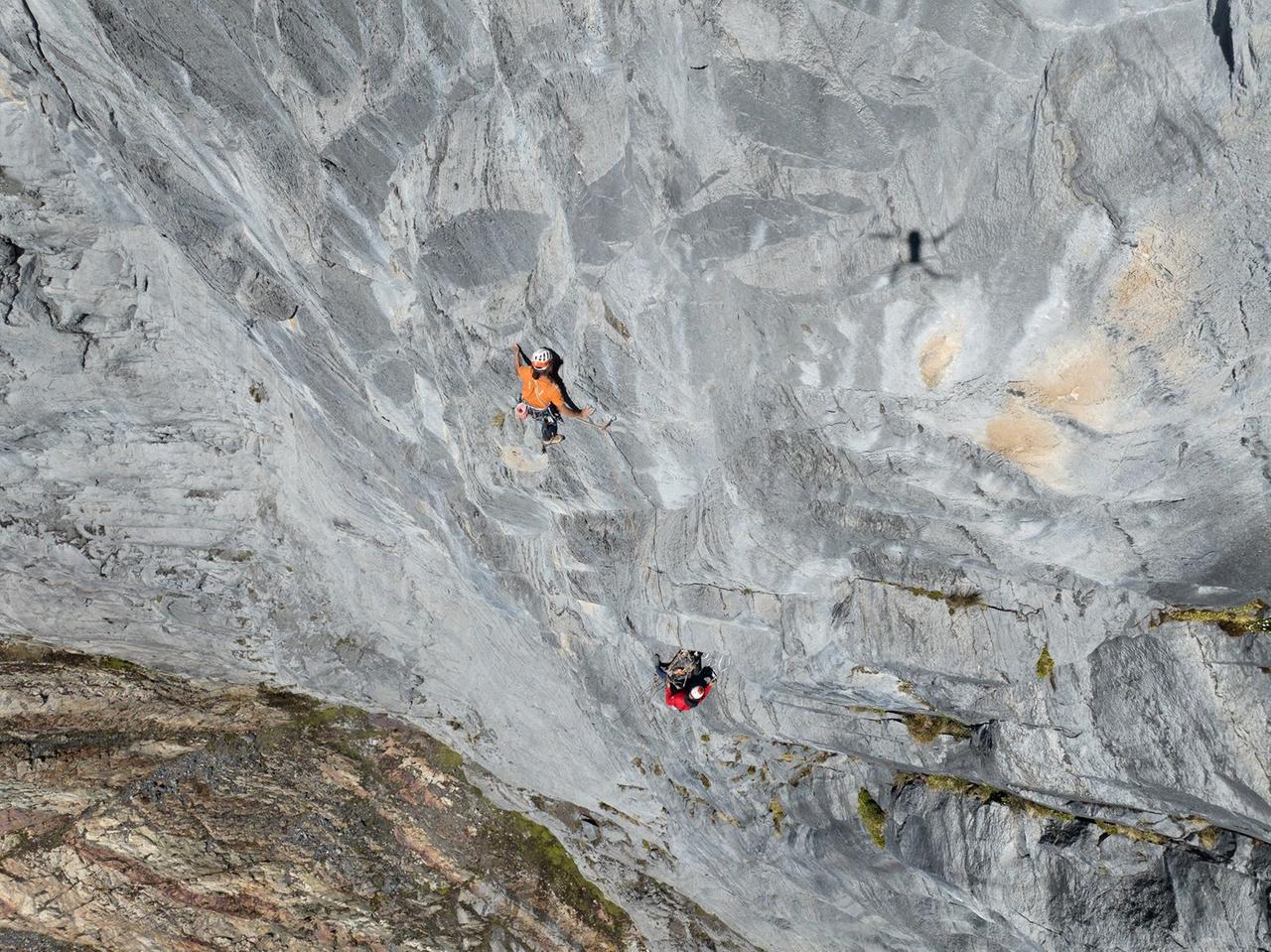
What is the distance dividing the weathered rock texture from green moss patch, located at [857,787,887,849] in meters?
0.07

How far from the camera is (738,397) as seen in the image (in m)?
6.96

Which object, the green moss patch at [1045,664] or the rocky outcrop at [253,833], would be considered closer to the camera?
the green moss patch at [1045,664]

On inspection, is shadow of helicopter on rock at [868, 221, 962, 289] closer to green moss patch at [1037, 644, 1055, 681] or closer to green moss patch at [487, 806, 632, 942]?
green moss patch at [1037, 644, 1055, 681]

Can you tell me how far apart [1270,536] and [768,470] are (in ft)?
12.2

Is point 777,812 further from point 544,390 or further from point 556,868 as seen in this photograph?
point 544,390

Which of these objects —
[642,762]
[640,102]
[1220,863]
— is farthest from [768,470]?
[642,762]

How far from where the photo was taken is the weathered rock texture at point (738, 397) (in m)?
5.00

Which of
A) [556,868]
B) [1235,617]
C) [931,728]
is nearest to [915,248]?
[1235,617]

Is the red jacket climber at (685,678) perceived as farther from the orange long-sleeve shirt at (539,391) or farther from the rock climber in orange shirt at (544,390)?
the orange long-sleeve shirt at (539,391)

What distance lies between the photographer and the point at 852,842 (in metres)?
10.1

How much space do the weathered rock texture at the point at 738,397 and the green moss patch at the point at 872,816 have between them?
0.07 meters

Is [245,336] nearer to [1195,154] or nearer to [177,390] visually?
[177,390]

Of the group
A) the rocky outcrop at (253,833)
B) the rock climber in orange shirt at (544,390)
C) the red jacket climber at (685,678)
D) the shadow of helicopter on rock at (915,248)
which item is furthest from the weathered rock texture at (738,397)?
the rocky outcrop at (253,833)

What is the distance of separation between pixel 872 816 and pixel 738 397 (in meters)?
5.87
